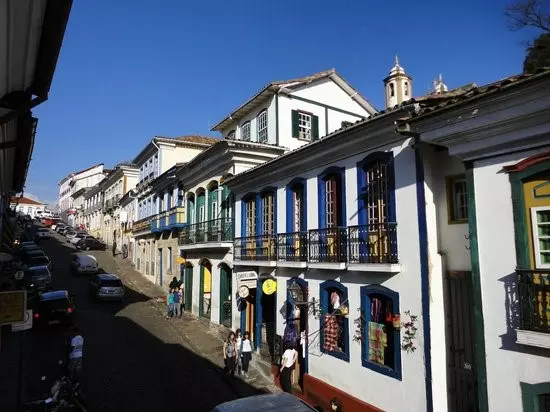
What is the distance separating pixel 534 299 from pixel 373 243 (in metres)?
4.09

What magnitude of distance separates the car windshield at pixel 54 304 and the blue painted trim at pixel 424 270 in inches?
592

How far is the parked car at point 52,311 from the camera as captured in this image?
17344 millimetres

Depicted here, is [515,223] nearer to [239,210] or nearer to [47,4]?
[47,4]

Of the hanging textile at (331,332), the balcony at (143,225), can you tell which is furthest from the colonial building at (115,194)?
the hanging textile at (331,332)

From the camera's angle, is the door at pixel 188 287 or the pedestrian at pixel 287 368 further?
the door at pixel 188 287

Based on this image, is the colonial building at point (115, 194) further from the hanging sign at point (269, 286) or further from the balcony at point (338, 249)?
the hanging sign at point (269, 286)

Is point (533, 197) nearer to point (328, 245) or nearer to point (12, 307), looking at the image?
point (328, 245)

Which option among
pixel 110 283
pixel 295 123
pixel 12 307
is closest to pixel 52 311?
pixel 110 283

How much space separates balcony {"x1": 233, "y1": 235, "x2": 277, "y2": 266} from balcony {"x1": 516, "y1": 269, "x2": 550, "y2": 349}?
8.34 m

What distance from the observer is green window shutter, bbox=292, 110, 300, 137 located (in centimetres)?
2002

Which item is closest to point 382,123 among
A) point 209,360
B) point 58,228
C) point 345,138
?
point 345,138

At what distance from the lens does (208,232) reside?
64.5 ft

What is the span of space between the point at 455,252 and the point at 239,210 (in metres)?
10.4

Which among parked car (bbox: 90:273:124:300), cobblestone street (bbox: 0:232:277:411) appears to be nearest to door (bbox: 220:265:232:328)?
cobblestone street (bbox: 0:232:277:411)
